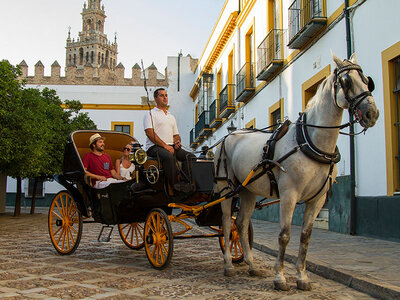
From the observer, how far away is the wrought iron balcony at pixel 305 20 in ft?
33.0

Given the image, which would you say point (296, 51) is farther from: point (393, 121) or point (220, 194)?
point (220, 194)

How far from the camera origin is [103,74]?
33.7 metres

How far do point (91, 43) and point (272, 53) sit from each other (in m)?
88.3

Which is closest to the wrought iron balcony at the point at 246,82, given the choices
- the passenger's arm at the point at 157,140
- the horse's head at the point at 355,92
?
the passenger's arm at the point at 157,140

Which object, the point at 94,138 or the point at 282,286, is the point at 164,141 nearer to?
the point at 94,138

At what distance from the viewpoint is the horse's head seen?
368 centimetres

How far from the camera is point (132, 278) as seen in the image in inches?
184

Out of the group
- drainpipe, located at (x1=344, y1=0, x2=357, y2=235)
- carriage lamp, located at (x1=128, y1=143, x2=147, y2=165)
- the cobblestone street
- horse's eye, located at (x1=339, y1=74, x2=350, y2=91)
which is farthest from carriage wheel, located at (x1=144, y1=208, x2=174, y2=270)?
drainpipe, located at (x1=344, y1=0, x2=357, y2=235)

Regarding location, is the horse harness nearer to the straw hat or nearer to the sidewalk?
the sidewalk

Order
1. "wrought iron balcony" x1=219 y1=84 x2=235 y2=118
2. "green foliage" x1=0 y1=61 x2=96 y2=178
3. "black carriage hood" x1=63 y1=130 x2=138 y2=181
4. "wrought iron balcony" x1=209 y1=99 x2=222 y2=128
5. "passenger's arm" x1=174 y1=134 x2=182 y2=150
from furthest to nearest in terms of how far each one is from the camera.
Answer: "wrought iron balcony" x1=209 y1=99 x2=222 y2=128 → "wrought iron balcony" x1=219 y1=84 x2=235 y2=118 → "green foliage" x1=0 y1=61 x2=96 y2=178 → "black carriage hood" x1=63 y1=130 x2=138 y2=181 → "passenger's arm" x1=174 y1=134 x2=182 y2=150

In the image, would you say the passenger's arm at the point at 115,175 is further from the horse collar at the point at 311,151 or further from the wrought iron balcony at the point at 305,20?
the wrought iron balcony at the point at 305,20

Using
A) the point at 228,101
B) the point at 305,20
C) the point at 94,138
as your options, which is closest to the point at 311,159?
the point at 94,138

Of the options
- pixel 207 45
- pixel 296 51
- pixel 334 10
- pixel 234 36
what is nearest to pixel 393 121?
pixel 334 10

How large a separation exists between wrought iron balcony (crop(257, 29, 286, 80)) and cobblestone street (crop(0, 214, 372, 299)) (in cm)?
719
